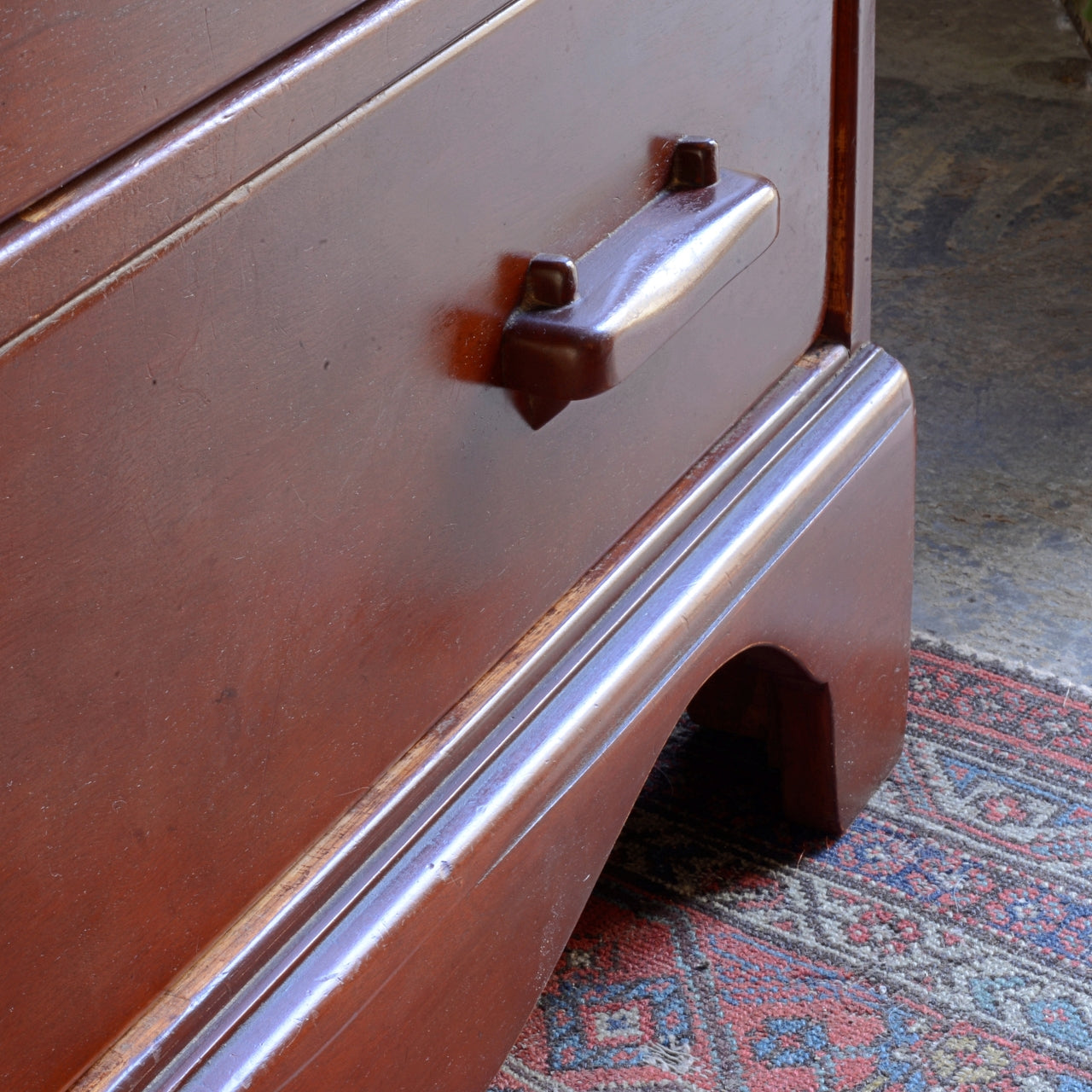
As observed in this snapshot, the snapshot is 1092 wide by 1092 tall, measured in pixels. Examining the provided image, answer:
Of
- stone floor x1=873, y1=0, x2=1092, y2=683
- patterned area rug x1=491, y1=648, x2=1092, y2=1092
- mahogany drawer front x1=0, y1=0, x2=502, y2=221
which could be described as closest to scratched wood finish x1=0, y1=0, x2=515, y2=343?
mahogany drawer front x1=0, y1=0, x2=502, y2=221

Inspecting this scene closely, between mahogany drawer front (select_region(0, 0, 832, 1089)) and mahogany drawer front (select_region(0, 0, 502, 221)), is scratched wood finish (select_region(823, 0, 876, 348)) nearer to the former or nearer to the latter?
mahogany drawer front (select_region(0, 0, 832, 1089))

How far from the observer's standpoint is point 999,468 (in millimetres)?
1326

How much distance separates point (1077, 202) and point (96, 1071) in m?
1.75

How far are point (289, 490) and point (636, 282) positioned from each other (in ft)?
0.50

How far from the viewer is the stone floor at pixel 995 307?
3.84 ft

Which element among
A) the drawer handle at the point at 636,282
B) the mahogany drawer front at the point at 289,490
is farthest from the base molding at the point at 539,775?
the drawer handle at the point at 636,282

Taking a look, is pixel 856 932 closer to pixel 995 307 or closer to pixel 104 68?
pixel 104 68

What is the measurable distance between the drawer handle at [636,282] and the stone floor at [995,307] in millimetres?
644

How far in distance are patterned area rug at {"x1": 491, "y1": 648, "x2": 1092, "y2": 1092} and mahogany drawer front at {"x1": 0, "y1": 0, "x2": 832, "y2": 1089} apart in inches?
13.7

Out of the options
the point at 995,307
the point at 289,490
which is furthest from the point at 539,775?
the point at 995,307

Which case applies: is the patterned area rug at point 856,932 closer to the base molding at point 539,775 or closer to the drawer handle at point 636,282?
the base molding at point 539,775

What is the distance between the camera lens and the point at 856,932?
0.85 metres

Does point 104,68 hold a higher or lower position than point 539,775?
higher

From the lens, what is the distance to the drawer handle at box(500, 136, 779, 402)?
1.57ft
